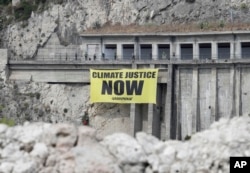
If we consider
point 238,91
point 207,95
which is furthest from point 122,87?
point 238,91

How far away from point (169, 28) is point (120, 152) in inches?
1486

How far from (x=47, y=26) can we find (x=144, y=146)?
42618 millimetres

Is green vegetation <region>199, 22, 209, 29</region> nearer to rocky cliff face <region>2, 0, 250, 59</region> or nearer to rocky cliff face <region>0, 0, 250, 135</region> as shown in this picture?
rocky cliff face <region>0, 0, 250, 135</region>

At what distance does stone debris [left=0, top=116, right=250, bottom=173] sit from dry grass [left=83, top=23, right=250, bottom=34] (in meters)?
35.4

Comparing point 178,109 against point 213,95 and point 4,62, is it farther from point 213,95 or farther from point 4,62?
point 4,62

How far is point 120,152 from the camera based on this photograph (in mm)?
25344

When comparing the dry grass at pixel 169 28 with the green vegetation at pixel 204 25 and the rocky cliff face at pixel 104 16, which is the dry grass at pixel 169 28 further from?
the rocky cliff face at pixel 104 16

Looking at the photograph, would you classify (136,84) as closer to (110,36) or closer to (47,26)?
(110,36)

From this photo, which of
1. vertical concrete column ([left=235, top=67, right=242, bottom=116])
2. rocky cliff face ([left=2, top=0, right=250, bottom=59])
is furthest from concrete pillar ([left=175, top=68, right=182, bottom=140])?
rocky cliff face ([left=2, top=0, right=250, bottom=59])

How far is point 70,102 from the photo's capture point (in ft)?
196

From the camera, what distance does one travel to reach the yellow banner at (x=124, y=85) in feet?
191

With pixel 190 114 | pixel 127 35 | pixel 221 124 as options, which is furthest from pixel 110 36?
pixel 221 124

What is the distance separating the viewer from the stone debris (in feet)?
82.2

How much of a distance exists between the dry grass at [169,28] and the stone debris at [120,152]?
35.4m
